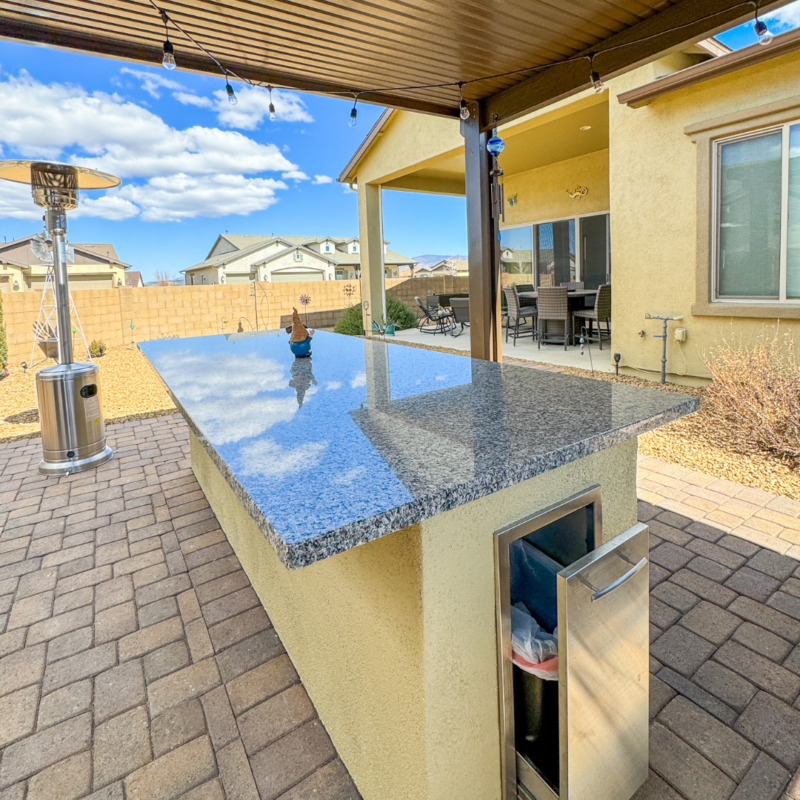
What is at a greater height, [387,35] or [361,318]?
[387,35]

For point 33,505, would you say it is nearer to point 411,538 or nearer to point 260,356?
point 260,356

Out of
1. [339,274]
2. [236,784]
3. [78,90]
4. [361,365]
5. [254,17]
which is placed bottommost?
[236,784]

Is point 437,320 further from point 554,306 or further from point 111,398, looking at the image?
point 111,398

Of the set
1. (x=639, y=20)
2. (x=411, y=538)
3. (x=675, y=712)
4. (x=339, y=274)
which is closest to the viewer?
(x=411, y=538)

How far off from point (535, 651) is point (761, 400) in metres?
3.89

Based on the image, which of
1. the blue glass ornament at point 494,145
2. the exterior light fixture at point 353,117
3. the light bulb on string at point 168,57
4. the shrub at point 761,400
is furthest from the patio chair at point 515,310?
the light bulb on string at point 168,57

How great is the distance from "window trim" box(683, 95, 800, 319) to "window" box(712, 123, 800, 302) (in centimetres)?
7

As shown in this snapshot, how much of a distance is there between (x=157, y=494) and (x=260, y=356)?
153cm

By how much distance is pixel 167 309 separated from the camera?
42.0 ft

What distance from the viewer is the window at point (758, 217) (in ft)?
16.6

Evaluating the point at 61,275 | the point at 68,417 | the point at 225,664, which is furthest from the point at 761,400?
the point at 61,275

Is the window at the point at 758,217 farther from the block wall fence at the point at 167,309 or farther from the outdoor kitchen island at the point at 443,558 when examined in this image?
the block wall fence at the point at 167,309

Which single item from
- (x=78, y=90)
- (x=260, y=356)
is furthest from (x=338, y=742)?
(x=78, y=90)

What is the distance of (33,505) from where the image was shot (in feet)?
12.3
